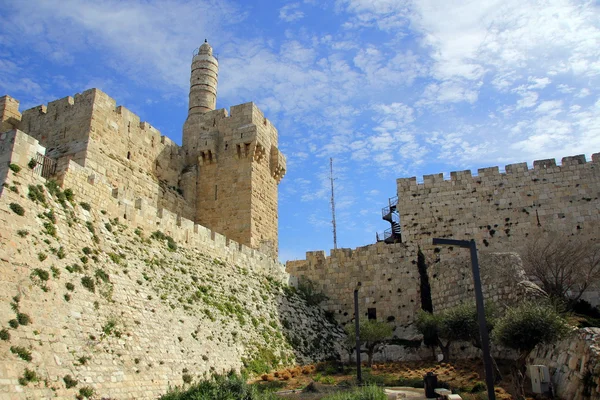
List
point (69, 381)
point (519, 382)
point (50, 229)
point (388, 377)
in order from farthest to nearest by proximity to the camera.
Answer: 1. point (388, 377)
2. point (519, 382)
3. point (50, 229)
4. point (69, 381)

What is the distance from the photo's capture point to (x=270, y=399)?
9.66 meters

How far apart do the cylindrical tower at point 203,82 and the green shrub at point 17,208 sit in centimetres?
1588

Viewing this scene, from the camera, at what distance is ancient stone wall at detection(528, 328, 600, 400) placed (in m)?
9.15

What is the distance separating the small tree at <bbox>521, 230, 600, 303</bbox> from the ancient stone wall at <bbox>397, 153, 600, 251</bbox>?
1.06m

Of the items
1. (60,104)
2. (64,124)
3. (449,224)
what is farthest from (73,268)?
(449,224)

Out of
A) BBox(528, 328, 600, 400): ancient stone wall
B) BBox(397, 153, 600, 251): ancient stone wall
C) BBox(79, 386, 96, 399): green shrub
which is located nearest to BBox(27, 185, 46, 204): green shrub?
BBox(79, 386, 96, 399): green shrub

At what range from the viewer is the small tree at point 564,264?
17094 mm

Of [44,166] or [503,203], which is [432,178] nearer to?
[503,203]

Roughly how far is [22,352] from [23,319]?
60 cm

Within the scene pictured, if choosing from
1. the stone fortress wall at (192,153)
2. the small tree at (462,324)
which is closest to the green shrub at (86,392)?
the small tree at (462,324)

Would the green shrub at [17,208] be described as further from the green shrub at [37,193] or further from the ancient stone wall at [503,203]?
the ancient stone wall at [503,203]

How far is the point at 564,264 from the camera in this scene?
1736 centimetres

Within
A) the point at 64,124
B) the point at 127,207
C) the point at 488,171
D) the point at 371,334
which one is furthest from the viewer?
the point at 488,171

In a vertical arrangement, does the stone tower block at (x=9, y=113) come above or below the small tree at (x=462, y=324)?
above
